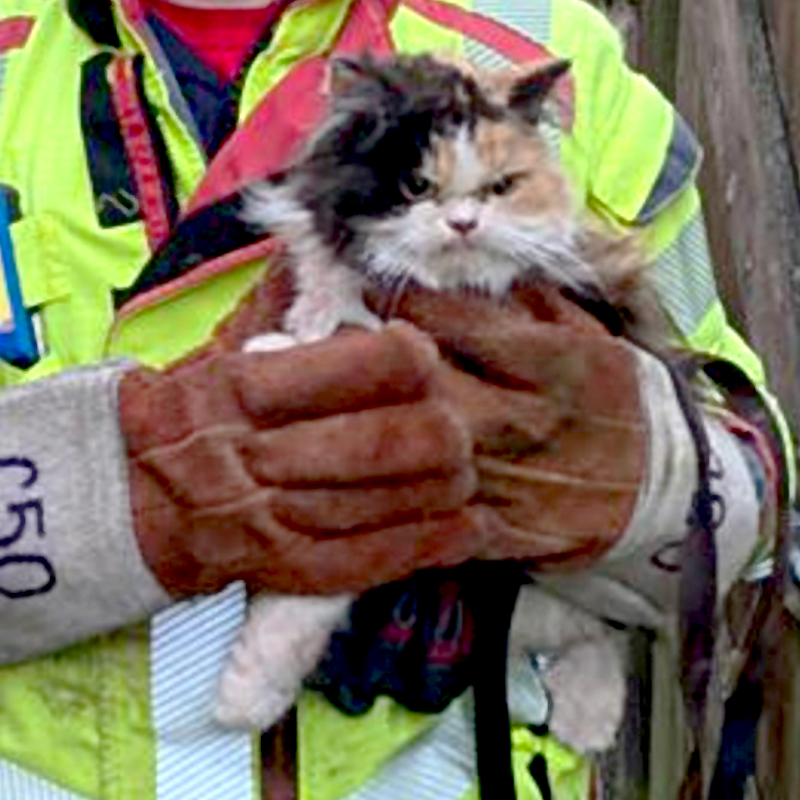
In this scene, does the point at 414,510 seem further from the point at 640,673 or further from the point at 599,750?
the point at 640,673

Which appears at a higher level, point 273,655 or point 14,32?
point 14,32

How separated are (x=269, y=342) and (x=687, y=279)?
505 millimetres

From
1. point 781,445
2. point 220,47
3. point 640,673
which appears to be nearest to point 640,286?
point 781,445

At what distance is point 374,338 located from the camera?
8.71 feet

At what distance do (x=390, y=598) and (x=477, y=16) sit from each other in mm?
537

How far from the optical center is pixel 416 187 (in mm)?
2713

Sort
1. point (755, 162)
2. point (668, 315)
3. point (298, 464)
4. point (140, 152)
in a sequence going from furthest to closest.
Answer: point (755, 162)
point (668, 315)
point (140, 152)
point (298, 464)

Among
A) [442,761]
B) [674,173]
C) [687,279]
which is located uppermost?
[674,173]

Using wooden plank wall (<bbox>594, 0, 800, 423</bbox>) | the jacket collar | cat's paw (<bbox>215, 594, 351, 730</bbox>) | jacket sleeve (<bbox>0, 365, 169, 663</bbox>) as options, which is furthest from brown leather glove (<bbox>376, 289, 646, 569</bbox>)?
wooden plank wall (<bbox>594, 0, 800, 423</bbox>)

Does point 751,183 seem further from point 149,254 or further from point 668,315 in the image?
point 149,254

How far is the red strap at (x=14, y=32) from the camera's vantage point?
9.61 feet

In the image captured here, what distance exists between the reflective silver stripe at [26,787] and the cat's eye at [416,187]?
58 centimetres

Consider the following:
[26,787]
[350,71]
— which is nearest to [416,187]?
[350,71]

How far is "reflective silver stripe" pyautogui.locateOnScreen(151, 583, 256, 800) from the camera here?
279 centimetres
